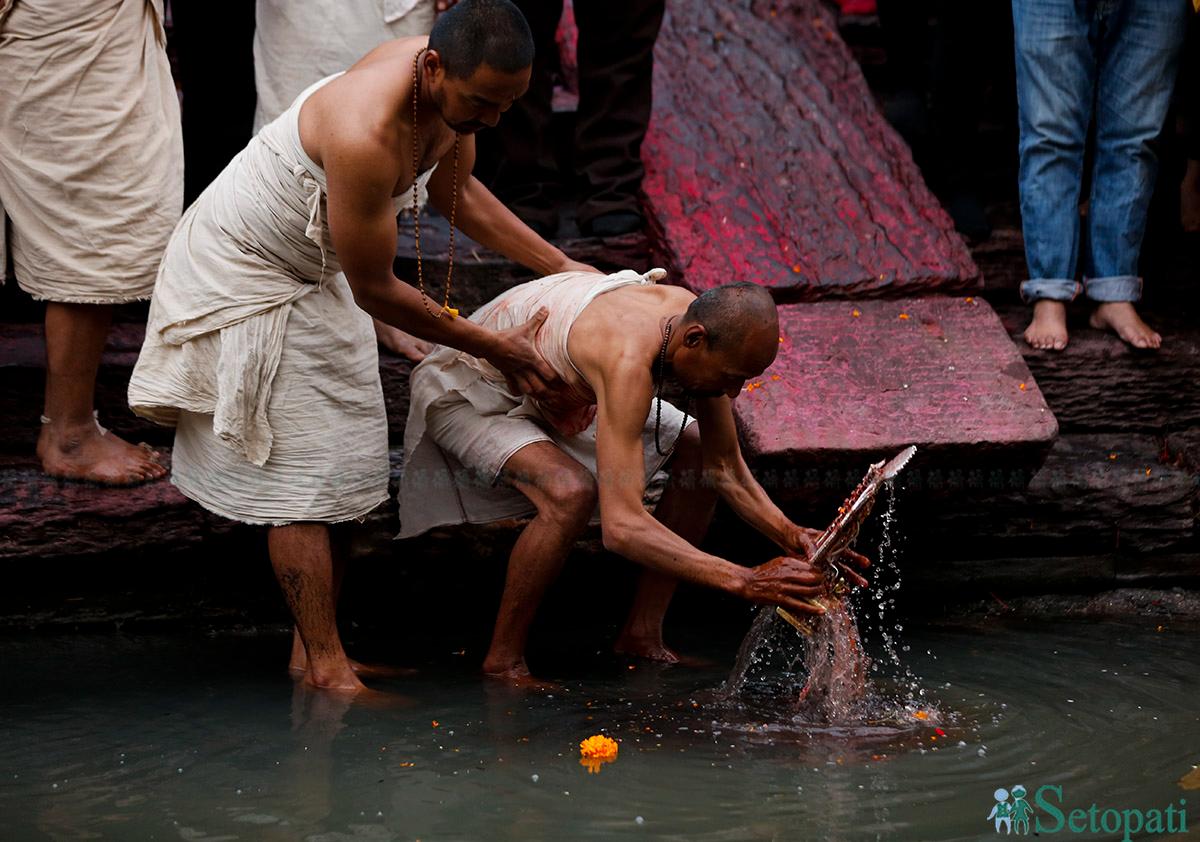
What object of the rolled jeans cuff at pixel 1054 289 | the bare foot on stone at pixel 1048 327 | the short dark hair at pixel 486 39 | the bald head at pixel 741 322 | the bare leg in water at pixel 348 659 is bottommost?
the bare leg in water at pixel 348 659

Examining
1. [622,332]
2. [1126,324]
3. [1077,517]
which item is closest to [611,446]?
[622,332]

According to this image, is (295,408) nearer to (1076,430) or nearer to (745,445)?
(745,445)

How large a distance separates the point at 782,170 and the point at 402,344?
5.51ft

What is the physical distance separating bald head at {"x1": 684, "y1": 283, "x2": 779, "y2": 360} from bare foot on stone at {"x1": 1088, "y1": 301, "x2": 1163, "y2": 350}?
6.57ft

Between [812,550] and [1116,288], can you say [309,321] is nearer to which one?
[812,550]

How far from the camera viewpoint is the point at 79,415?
4.50m

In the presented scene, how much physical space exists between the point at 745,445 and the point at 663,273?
1.95 ft

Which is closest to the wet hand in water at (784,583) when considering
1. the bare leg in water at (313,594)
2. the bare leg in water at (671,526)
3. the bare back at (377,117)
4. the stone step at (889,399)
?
the bare leg in water at (671,526)

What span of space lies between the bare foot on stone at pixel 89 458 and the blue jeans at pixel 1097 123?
2938mm

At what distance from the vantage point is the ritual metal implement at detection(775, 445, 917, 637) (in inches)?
145

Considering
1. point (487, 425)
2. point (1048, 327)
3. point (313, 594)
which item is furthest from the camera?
point (1048, 327)

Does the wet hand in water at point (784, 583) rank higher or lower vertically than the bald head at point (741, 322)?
lower

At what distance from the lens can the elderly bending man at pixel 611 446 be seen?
368cm

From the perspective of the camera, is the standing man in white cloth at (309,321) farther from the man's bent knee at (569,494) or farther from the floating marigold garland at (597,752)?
the floating marigold garland at (597,752)
